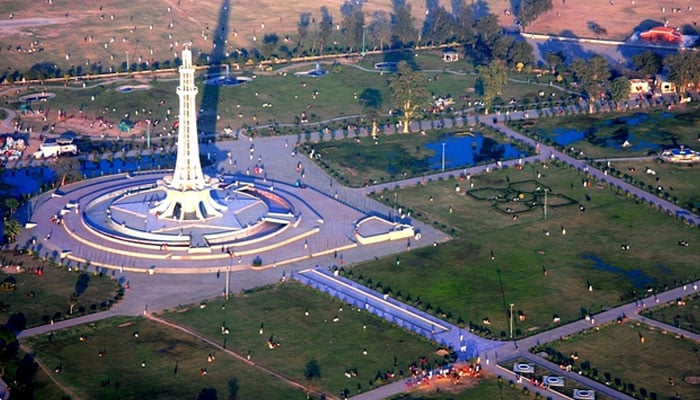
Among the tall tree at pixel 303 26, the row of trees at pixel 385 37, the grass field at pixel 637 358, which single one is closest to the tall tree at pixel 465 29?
the row of trees at pixel 385 37

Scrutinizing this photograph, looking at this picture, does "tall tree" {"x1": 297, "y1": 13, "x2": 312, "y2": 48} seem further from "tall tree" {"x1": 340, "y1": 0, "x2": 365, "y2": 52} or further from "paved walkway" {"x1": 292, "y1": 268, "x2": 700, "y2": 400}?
"paved walkway" {"x1": 292, "y1": 268, "x2": 700, "y2": 400}

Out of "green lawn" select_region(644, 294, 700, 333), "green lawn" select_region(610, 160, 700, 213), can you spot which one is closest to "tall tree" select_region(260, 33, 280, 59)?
"green lawn" select_region(610, 160, 700, 213)

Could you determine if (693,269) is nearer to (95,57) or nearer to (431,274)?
(431,274)

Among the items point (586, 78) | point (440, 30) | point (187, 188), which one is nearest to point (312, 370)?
point (187, 188)

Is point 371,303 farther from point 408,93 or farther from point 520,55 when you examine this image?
point 520,55

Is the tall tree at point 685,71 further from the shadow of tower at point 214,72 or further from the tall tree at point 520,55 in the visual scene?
the shadow of tower at point 214,72

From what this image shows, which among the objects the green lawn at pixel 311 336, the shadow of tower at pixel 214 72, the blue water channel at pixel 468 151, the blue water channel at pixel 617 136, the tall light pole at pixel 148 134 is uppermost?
the shadow of tower at pixel 214 72

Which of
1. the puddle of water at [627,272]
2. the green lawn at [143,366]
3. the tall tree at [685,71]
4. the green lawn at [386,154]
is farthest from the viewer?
the tall tree at [685,71]
